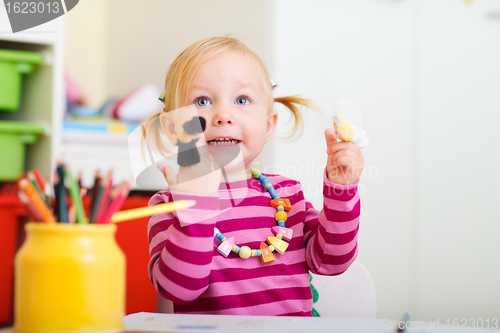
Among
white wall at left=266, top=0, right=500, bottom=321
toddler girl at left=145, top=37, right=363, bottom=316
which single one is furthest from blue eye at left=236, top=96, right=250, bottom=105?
white wall at left=266, top=0, right=500, bottom=321

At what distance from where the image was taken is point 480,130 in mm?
1516

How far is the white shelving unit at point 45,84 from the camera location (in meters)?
1.39

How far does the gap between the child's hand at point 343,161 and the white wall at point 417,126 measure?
0.85 meters

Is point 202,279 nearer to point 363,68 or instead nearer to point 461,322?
point 363,68

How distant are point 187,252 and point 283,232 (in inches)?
8.4

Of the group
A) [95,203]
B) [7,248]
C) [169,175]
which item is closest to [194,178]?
[169,175]

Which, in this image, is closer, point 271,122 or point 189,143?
point 189,143

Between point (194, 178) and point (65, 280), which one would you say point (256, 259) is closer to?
point (194, 178)

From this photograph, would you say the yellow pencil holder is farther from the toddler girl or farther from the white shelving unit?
the white shelving unit

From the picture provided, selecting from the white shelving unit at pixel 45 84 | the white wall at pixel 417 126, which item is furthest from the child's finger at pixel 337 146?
the white shelving unit at pixel 45 84

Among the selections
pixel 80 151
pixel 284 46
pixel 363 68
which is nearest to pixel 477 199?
pixel 363 68

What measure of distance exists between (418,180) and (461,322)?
46 cm

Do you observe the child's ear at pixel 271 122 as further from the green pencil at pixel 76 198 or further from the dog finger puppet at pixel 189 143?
the green pencil at pixel 76 198

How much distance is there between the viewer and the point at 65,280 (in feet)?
0.90
